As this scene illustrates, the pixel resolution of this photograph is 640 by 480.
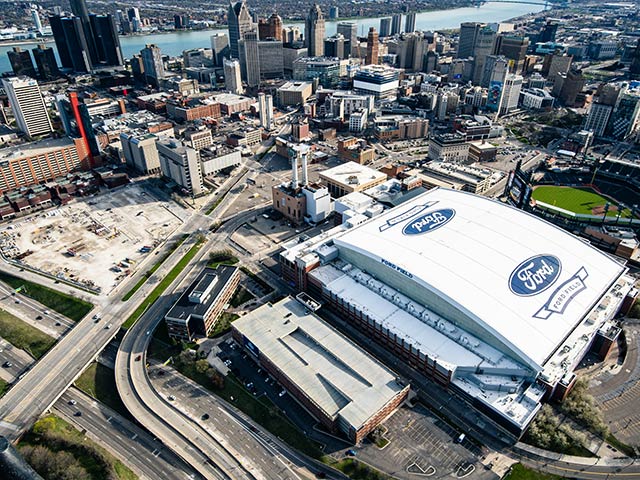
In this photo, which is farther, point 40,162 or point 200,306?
point 40,162

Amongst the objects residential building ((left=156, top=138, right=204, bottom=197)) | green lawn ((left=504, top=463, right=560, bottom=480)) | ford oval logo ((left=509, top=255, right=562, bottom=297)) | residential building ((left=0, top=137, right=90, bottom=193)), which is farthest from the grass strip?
green lawn ((left=504, top=463, right=560, bottom=480))

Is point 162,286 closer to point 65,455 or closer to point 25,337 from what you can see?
point 25,337

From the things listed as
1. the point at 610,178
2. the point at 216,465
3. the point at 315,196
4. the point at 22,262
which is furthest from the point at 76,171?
the point at 610,178

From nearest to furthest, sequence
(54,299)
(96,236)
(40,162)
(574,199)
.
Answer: (54,299) → (96,236) → (574,199) → (40,162)

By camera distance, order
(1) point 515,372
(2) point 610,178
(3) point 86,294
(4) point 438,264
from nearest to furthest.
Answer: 1. (1) point 515,372
2. (4) point 438,264
3. (3) point 86,294
4. (2) point 610,178

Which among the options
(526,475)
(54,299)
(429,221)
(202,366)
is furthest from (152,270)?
(526,475)

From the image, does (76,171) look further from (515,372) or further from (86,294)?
(515,372)
